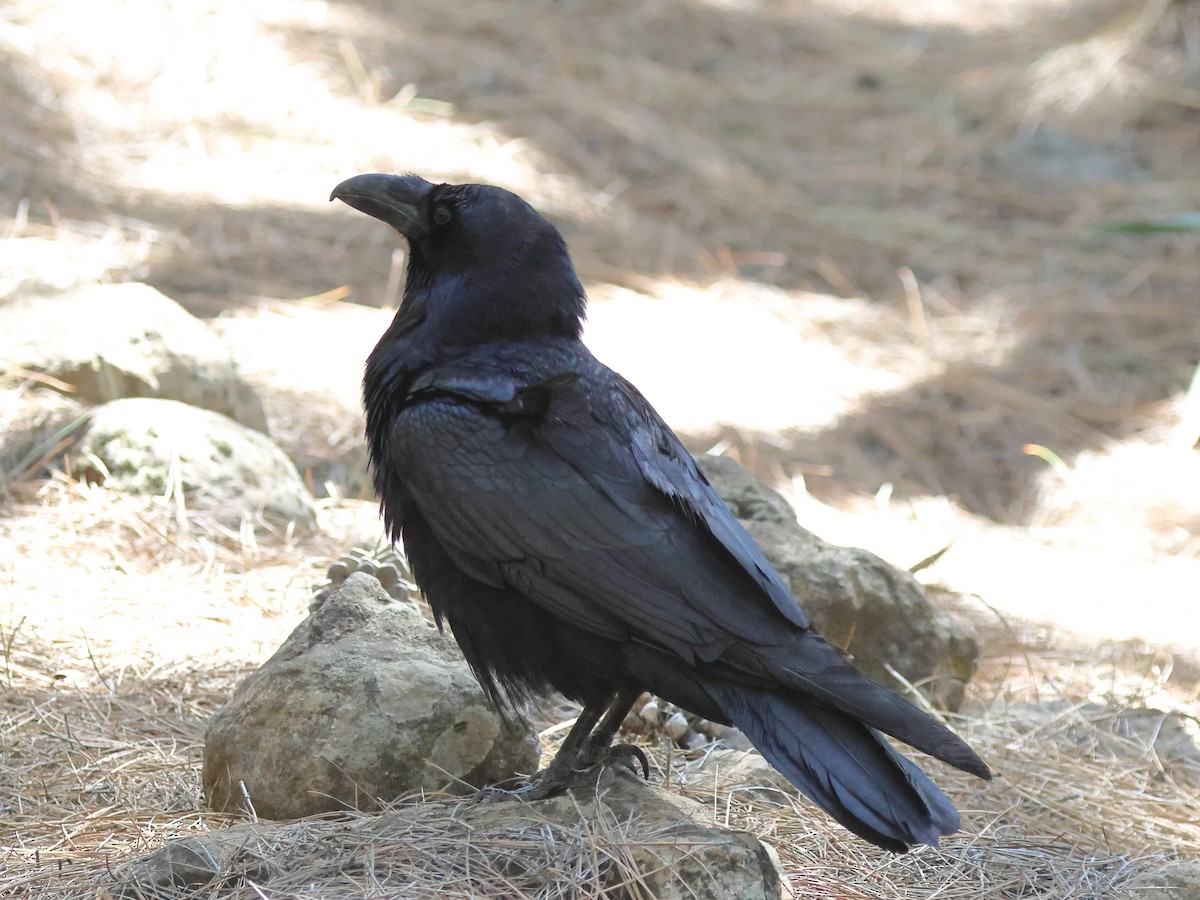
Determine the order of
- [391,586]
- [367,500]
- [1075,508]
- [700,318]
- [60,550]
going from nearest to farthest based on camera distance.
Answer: [391,586], [60,550], [367,500], [1075,508], [700,318]

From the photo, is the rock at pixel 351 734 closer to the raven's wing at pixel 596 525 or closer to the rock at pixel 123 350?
the raven's wing at pixel 596 525

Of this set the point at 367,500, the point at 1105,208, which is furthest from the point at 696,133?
the point at 367,500

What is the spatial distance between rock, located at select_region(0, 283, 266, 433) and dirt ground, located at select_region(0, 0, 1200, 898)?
426 millimetres

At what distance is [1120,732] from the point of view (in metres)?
3.77

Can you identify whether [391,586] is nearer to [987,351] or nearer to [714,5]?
[987,351]

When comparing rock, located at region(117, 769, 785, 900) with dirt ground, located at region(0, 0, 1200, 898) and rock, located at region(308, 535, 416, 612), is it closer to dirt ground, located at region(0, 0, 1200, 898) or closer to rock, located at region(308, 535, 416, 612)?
dirt ground, located at region(0, 0, 1200, 898)

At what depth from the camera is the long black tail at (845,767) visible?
89.9 inches

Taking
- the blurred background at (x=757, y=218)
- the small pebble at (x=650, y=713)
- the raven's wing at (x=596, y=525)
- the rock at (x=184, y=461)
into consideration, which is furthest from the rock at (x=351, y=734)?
the blurred background at (x=757, y=218)

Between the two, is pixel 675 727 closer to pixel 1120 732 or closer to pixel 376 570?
pixel 376 570

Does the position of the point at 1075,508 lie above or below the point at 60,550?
above

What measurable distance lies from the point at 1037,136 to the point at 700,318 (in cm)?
343

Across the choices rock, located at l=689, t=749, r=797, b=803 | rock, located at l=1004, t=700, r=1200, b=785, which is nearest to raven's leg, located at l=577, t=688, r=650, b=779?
rock, located at l=689, t=749, r=797, b=803

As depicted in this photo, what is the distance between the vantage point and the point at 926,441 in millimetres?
6141

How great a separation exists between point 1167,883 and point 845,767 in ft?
2.81
